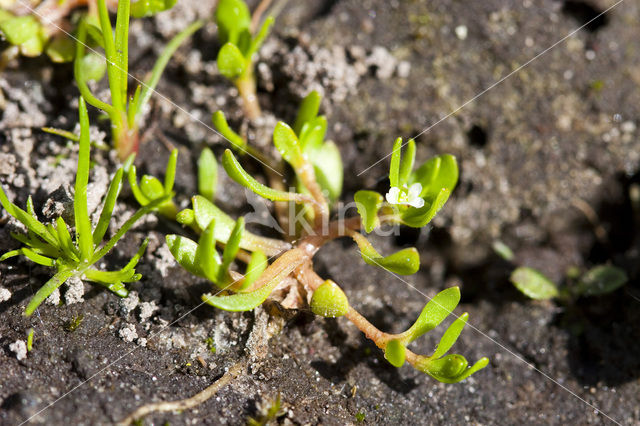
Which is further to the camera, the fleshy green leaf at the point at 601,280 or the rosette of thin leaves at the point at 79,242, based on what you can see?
the fleshy green leaf at the point at 601,280

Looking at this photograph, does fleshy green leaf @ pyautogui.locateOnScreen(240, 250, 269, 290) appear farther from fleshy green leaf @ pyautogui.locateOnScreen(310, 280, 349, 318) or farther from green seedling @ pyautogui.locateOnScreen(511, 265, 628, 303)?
green seedling @ pyautogui.locateOnScreen(511, 265, 628, 303)

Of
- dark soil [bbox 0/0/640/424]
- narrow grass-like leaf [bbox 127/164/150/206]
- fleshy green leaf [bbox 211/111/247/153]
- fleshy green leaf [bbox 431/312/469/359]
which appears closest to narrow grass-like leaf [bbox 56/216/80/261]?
dark soil [bbox 0/0/640/424]

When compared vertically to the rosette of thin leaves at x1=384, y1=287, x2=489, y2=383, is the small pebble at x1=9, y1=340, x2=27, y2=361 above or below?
below

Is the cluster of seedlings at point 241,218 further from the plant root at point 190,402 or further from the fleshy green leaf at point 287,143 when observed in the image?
the plant root at point 190,402

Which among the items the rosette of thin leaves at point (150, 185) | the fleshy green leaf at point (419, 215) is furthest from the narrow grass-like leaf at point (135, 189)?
the fleshy green leaf at point (419, 215)

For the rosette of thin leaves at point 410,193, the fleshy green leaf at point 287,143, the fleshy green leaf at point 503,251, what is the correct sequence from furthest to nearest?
the fleshy green leaf at point 503,251
the fleshy green leaf at point 287,143
the rosette of thin leaves at point 410,193

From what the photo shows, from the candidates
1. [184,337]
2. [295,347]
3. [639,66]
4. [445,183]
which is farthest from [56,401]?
[639,66]

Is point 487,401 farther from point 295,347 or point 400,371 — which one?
point 295,347

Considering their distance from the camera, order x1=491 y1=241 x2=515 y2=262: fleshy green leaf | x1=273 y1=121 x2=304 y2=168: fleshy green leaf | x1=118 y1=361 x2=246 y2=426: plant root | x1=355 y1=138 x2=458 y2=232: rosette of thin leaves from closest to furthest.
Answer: x1=118 y1=361 x2=246 y2=426: plant root, x1=355 y1=138 x2=458 y2=232: rosette of thin leaves, x1=273 y1=121 x2=304 y2=168: fleshy green leaf, x1=491 y1=241 x2=515 y2=262: fleshy green leaf
